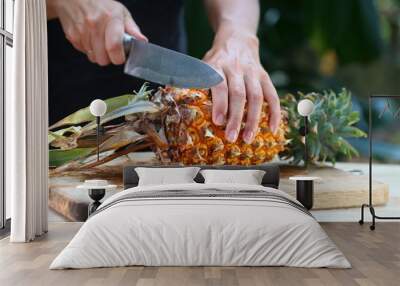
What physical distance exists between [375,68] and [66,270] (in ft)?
14.3

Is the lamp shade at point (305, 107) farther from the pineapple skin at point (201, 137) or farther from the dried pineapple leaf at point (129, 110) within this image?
the dried pineapple leaf at point (129, 110)

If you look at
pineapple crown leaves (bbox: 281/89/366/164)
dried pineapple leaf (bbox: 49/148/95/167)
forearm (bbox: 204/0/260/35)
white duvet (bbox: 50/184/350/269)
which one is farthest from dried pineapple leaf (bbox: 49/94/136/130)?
white duvet (bbox: 50/184/350/269)

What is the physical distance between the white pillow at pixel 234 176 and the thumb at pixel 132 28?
Answer: 1658mm

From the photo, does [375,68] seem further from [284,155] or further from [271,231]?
[271,231]

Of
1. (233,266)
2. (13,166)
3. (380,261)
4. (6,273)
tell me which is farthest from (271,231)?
(13,166)

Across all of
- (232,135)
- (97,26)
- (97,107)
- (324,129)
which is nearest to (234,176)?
(232,135)

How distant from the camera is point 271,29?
7.25 metres

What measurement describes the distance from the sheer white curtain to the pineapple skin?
1.34m

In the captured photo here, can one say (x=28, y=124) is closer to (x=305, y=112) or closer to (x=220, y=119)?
(x=220, y=119)

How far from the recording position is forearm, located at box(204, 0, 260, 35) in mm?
7188

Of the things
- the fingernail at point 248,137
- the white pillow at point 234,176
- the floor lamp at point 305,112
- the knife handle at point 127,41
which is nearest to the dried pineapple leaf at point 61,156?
the knife handle at point 127,41

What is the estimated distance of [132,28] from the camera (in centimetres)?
723

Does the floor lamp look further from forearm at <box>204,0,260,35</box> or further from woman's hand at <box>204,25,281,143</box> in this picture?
forearm at <box>204,0,260,35</box>

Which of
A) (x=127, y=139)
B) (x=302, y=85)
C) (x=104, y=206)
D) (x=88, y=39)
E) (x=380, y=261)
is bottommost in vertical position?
(x=380, y=261)
